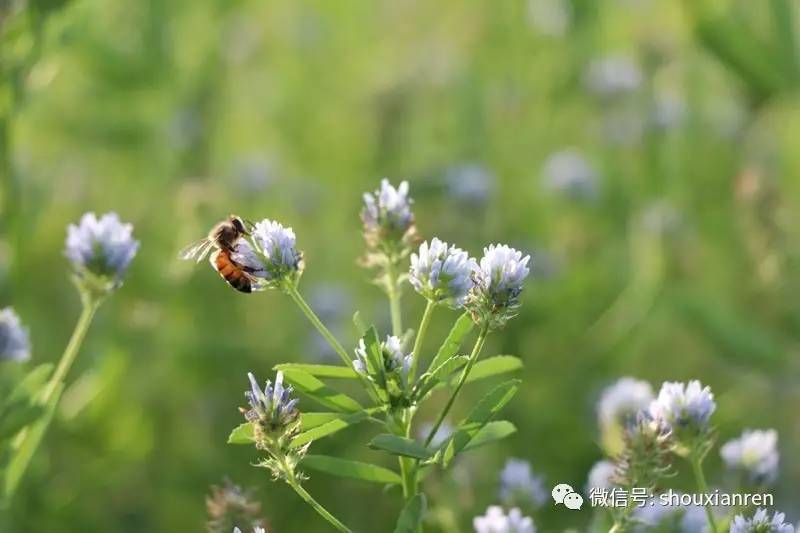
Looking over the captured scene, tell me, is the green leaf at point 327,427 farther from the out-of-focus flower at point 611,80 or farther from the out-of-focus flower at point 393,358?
the out-of-focus flower at point 611,80

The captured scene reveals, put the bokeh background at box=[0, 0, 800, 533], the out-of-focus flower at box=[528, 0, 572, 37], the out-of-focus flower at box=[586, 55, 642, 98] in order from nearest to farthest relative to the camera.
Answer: the bokeh background at box=[0, 0, 800, 533], the out-of-focus flower at box=[586, 55, 642, 98], the out-of-focus flower at box=[528, 0, 572, 37]

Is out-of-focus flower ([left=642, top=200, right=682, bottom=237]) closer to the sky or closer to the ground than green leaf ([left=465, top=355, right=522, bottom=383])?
closer to the sky

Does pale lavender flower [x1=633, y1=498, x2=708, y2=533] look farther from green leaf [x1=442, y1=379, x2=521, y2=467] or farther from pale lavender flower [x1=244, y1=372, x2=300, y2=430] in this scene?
pale lavender flower [x1=244, y1=372, x2=300, y2=430]

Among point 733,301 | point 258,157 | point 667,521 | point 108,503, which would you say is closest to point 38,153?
point 258,157

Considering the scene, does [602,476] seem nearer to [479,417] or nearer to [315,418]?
[479,417]

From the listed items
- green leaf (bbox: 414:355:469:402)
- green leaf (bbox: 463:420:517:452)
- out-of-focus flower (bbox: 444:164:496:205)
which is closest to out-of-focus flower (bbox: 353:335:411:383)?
green leaf (bbox: 414:355:469:402)
